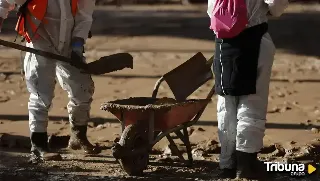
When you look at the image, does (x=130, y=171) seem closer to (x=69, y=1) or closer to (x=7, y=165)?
(x=7, y=165)

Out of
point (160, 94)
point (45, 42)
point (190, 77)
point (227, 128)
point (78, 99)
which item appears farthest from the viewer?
point (160, 94)

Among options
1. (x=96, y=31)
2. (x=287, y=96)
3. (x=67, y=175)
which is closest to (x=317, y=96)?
(x=287, y=96)

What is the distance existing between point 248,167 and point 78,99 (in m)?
1.91

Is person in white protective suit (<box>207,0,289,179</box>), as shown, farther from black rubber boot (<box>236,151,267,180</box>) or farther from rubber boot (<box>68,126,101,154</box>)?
rubber boot (<box>68,126,101,154</box>)

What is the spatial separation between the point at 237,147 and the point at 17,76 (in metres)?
5.90

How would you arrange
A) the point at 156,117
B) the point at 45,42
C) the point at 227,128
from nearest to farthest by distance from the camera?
1. the point at 227,128
2. the point at 156,117
3. the point at 45,42

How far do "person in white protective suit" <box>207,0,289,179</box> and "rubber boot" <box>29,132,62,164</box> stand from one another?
5.55 ft

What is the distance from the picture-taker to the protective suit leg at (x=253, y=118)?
18.9ft

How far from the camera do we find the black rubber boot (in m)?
5.81

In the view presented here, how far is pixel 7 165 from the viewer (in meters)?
6.50

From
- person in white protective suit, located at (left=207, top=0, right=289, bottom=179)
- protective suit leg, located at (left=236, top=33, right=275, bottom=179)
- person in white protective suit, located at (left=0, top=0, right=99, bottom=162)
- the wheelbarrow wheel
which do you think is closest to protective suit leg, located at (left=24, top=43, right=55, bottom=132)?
person in white protective suit, located at (left=0, top=0, right=99, bottom=162)

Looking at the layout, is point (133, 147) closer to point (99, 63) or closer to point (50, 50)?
point (99, 63)

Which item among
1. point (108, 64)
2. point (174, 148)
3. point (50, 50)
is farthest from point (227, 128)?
point (50, 50)

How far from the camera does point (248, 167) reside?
5.81 meters
